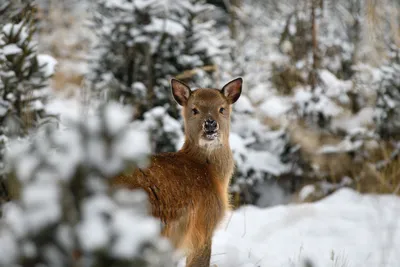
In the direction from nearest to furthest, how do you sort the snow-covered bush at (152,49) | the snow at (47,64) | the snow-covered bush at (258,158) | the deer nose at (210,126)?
the deer nose at (210,126)
the snow at (47,64)
the snow-covered bush at (152,49)
the snow-covered bush at (258,158)

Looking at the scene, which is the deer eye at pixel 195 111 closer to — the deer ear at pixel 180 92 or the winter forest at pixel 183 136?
the deer ear at pixel 180 92

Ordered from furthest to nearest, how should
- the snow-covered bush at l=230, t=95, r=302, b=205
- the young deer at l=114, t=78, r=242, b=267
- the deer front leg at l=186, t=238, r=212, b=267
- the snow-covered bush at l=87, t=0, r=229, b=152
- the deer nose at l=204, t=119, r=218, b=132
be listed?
1. the snow-covered bush at l=230, t=95, r=302, b=205
2. the snow-covered bush at l=87, t=0, r=229, b=152
3. the deer nose at l=204, t=119, r=218, b=132
4. the deer front leg at l=186, t=238, r=212, b=267
5. the young deer at l=114, t=78, r=242, b=267

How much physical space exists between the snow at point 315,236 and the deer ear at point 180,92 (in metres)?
1.23

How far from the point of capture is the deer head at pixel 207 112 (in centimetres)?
415

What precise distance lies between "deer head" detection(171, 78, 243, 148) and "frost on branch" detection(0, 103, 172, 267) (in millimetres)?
2896

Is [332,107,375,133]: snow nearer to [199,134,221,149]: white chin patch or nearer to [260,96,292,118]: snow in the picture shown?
[260,96,292,118]: snow

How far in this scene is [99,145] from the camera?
122cm

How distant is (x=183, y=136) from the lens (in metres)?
6.66

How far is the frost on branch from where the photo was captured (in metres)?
1.19

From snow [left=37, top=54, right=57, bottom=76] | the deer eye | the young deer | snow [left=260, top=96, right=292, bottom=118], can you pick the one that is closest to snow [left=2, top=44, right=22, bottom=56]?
snow [left=37, top=54, right=57, bottom=76]

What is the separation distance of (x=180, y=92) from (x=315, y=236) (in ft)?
6.97

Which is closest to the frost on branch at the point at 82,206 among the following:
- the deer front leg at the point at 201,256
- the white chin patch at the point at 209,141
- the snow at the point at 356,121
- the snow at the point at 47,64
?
the deer front leg at the point at 201,256

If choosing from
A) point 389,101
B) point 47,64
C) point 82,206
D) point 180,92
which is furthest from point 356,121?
point 82,206

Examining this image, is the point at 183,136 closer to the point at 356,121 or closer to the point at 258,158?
the point at 258,158
